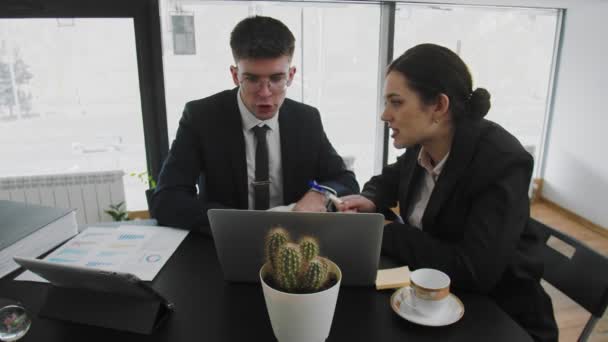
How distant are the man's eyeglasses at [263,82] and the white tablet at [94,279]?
0.82 m

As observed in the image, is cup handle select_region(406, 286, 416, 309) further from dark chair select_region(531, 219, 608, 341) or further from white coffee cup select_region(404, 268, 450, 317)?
dark chair select_region(531, 219, 608, 341)

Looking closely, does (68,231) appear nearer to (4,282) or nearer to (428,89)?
(4,282)

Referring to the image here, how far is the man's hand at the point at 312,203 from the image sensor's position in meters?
1.33

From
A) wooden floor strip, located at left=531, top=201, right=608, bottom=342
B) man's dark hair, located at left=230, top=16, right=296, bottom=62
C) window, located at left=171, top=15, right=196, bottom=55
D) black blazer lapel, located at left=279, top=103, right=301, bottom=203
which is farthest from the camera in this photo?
window, located at left=171, top=15, right=196, bottom=55

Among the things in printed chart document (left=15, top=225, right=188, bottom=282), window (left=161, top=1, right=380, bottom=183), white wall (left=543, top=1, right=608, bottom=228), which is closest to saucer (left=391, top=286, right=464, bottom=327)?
printed chart document (left=15, top=225, right=188, bottom=282)

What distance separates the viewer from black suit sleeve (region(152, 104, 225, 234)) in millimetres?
1260

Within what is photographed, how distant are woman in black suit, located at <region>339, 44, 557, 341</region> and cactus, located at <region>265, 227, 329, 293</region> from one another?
1.42 ft

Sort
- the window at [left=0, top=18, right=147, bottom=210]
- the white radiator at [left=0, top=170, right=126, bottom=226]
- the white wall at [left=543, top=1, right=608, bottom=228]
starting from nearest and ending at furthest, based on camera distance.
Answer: the white radiator at [left=0, top=170, right=126, bottom=226] < the window at [left=0, top=18, right=147, bottom=210] < the white wall at [left=543, top=1, right=608, bottom=228]

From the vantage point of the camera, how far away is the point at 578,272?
3.73ft

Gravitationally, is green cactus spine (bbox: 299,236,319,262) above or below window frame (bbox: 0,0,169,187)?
below

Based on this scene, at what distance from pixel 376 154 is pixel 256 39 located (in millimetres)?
2380

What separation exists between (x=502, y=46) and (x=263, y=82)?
3118 mm

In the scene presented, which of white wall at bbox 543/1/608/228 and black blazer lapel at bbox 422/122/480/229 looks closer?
black blazer lapel at bbox 422/122/480/229

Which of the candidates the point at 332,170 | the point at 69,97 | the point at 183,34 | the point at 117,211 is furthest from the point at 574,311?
the point at 69,97
